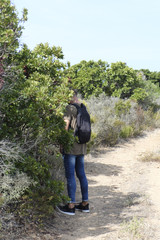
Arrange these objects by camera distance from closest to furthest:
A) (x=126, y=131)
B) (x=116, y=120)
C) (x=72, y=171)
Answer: (x=72, y=171) < (x=116, y=120) < (x=126, y=131)

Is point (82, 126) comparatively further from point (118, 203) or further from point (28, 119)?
Answer: point (118, 203)

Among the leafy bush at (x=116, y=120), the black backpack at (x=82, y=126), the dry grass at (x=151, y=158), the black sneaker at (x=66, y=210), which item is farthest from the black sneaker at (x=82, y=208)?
the leafy bush at (x=116, y=120)

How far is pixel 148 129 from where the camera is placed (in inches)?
623

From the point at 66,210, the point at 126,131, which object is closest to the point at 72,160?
the point at 66,210

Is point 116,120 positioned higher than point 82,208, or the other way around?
point 116,120

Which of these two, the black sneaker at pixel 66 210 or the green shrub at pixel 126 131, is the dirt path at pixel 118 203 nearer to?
the black sneaker at pixel 66 210

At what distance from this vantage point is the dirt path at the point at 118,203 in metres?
4.39

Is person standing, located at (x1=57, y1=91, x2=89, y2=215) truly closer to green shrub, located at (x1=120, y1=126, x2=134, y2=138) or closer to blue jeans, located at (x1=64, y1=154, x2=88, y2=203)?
blue jeans, located at (x1=64, y1=154, x2=88, y2=203)

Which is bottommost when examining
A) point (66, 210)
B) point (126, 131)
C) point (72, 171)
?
point (66, 210)

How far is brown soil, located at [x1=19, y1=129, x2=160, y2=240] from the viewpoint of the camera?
4363 mm

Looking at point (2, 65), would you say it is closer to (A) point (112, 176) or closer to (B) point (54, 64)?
(B) point (54, 64)

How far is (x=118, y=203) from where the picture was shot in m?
5.89

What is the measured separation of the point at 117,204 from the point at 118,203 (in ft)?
0.22

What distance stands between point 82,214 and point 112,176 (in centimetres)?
293
